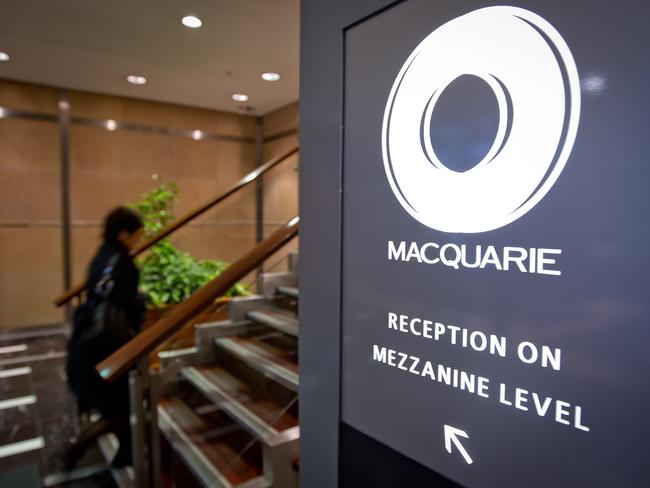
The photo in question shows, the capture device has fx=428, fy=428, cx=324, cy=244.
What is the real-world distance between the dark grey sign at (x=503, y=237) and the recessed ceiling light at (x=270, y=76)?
4008mm

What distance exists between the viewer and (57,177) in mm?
5688

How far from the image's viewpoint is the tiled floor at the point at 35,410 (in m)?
2.67

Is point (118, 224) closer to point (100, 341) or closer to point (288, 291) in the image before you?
point (100, 341)

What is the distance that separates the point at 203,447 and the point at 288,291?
952mm

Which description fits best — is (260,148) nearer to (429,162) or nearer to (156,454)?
(156,454)

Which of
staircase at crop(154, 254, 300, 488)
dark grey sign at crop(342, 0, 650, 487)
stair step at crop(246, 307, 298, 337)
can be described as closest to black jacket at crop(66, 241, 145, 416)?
staircase at crop(154, 254, 300, 488)

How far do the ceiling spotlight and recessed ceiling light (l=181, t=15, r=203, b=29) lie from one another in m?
1.78

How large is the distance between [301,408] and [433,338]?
660 millimetres

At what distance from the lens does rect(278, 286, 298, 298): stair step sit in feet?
8.33

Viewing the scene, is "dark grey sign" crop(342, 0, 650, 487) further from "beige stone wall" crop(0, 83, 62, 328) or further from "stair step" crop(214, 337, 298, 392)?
"beige stone wall" crop(0, 83, 62, 328)

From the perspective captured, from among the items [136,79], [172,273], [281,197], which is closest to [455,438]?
[281,197]

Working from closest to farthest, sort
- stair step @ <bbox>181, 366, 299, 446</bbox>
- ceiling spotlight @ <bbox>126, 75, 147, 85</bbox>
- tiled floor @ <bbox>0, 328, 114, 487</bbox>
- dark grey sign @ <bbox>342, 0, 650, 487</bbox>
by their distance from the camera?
dark grey sign @ <bbox>342, 0, 650, 487</bbox> → stair step @ <bbox>181, 366, 299, 446</bbox> → tiled floor @ <bbox>0, 328, 114, 487</bbox> → ceiling spotlight @ <bbox>126, 75, 147, 85</bbox>

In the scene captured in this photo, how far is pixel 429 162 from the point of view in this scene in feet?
3.41

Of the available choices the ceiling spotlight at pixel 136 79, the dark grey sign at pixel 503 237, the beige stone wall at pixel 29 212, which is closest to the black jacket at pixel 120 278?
the dark grey sign at pixel 503 237
